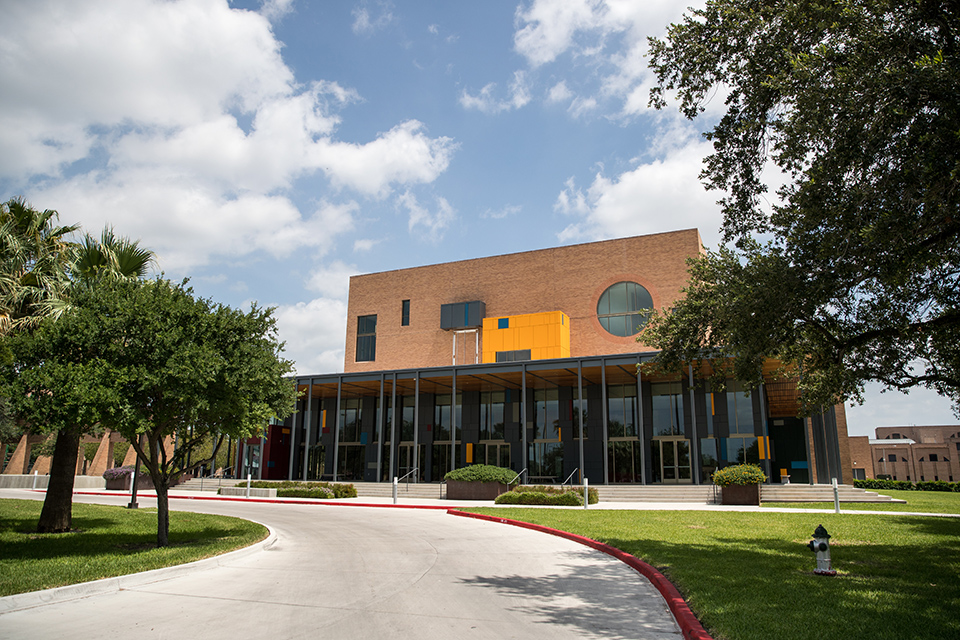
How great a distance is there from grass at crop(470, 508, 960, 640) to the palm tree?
1312cm

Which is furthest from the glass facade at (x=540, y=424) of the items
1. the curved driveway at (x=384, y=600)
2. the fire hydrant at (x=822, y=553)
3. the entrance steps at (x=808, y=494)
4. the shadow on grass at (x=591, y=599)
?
the shadow on grass at (x=591, y=599)

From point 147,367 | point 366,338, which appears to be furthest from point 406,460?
point 147,367

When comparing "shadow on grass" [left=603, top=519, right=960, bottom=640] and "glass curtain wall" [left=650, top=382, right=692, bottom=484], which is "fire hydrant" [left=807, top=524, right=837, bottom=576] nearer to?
"shadow on grass" [left=603, top=519, right=960, bottom=640]

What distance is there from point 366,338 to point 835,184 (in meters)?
44.6

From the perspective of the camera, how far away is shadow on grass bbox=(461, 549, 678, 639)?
693 cm

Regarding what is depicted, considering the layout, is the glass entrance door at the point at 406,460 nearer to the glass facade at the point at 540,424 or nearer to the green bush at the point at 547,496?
the glass facade at the point at 540,424

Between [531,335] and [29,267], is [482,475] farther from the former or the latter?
[29,267]

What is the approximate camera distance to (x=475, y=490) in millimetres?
29625

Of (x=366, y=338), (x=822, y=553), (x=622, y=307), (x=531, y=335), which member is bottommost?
(x=822, y=553)

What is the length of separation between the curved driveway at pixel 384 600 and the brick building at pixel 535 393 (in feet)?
68.5

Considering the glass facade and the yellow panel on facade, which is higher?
the yellow panel on facade

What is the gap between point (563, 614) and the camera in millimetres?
7434

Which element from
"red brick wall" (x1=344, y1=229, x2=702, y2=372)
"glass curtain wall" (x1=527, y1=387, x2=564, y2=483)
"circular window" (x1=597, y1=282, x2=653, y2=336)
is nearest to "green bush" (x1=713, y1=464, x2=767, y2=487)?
"glass curtain wall" (x1=527, y1=387, x2=564, y2=483)

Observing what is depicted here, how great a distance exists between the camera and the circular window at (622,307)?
41.2 m
